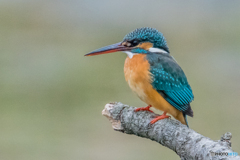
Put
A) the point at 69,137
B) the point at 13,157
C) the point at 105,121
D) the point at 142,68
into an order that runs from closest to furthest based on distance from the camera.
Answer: the point at 142,68
the point at 13,157
the point at 69,137
the point at 105,121

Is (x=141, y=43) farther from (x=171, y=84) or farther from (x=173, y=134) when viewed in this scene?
(x=173, y=134)

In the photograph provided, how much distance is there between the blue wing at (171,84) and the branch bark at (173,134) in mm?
177

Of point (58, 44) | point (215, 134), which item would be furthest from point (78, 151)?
point (58, 44)

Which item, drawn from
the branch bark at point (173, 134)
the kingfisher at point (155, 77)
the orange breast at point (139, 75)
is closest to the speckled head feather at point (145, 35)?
the kingfisher at point (155, 77)

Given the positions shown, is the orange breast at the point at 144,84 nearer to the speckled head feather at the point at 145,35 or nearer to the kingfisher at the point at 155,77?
the kingfisher at the point at 155,77

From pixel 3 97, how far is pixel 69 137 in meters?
1.54

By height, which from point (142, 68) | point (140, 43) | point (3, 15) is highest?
point (3, 15)

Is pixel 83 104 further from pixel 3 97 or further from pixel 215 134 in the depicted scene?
pixel 215 134

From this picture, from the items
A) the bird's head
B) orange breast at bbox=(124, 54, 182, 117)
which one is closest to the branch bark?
orange breast at bbox=(124, 54, 182, 117)

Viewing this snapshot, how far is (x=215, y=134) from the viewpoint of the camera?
4770mm

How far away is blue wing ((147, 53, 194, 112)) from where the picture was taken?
7.32 ft

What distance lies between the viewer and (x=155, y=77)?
221cm

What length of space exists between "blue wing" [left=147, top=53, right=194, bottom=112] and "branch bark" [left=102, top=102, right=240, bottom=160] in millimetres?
177

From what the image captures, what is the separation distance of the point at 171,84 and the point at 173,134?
532 mm
